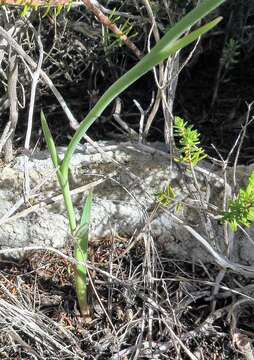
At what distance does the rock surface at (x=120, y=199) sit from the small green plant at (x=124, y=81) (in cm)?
19

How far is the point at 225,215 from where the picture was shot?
3.46ft

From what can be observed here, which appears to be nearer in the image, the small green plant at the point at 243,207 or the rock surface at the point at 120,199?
the small green plant at the point at 243,207

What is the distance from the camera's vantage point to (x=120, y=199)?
138 cm

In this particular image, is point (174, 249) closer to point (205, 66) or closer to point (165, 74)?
point (165, 74)

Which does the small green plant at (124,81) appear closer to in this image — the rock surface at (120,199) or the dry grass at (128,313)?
the dry grass at (128,313)

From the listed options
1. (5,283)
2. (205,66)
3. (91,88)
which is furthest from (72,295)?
(205,66)

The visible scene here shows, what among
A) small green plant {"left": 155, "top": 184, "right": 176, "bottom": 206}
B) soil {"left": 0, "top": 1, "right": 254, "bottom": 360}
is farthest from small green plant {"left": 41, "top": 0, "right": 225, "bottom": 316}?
small green plant {"left": 155, "top": 184, "right": 176, "bottom": 206}

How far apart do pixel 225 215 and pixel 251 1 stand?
0.78 meters

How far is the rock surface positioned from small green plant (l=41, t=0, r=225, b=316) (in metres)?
0.19

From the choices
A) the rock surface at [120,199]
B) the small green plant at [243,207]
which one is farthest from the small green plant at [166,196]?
the small green plant at [243,207]

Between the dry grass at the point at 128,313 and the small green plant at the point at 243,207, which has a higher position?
the small green plant at the point at 243,207

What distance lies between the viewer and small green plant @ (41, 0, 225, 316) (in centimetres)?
73

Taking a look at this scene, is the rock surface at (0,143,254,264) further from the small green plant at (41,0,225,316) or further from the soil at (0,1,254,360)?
the small green plant at (41,0,225,316)

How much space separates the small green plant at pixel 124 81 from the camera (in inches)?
28.8
